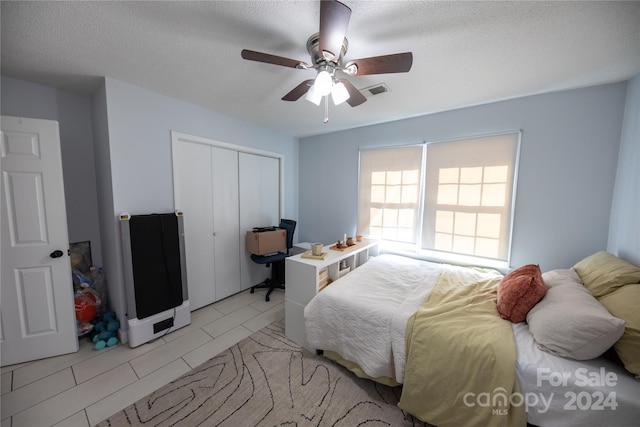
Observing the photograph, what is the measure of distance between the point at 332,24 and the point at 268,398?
232 cm

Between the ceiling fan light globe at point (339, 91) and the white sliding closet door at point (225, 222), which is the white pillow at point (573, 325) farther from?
the white sliding closet door at point (225, 222)

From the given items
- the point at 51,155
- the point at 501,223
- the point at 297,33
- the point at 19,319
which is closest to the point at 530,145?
the point at 501,223

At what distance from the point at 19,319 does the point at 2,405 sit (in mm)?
637

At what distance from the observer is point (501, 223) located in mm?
2332

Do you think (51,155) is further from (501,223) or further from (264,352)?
(501,223)

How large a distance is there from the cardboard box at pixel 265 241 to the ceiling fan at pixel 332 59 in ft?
6.34

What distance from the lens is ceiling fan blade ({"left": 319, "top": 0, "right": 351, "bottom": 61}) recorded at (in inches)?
36.0

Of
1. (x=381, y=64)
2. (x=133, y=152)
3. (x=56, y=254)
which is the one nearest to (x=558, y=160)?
(x=381, y=64)

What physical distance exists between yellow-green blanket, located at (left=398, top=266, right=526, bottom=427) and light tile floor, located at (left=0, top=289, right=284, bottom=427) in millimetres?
1656

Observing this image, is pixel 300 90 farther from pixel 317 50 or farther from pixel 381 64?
pixel 381 64

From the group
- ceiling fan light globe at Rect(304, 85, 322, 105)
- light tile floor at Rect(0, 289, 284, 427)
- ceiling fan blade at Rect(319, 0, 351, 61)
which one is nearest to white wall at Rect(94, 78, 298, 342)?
light tile floor at Rect(0, 289, 284, 427)

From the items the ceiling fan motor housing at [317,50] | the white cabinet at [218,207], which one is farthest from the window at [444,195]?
the ceiling fan motor housing at [317,50]

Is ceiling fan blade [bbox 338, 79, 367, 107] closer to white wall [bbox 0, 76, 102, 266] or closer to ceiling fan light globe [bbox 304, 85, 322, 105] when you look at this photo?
ceiling fan light globe [bbox 304, 85, 322, 105]

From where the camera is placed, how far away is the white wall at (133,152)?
76.9 inches
